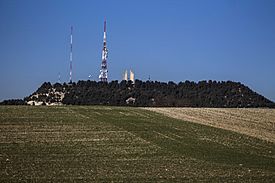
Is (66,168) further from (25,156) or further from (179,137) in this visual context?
(179,137)

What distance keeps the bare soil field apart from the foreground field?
7.13 ft

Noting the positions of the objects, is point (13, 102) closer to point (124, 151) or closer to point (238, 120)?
point (238, 120)

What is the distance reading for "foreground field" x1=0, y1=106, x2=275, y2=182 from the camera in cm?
2170

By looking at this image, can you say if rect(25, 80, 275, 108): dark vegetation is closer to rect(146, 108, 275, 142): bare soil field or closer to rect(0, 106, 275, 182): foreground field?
rect(146, 108, 275, 142): bare soil field

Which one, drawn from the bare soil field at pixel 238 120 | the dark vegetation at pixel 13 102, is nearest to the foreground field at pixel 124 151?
the bare soil field at pixel 238 120

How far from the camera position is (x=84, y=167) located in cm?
2344

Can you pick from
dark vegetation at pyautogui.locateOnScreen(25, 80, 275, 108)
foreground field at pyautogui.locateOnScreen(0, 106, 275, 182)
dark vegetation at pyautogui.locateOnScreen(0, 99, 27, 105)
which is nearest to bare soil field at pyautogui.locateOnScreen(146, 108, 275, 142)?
foreground field at pyautogui.locateOnScreen(0, 106, 275, 182)

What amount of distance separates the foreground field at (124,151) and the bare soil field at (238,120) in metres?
2.17

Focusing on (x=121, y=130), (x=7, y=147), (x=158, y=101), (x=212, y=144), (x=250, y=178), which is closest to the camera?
(x=250, y=178)

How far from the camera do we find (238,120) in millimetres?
49219

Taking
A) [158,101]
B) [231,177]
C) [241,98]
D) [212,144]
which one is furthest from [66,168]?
[241,98]

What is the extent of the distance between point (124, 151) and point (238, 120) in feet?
74.4

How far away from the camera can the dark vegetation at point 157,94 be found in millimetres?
76562

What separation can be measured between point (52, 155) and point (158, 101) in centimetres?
5112
